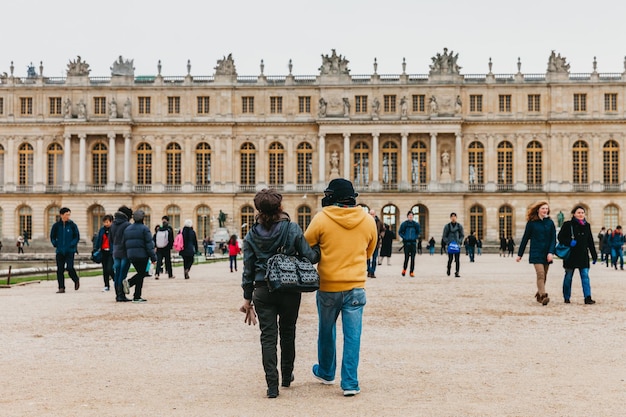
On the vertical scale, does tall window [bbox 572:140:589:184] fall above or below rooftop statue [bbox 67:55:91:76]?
below

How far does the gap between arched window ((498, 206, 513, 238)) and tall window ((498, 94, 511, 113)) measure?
7197 millimetres

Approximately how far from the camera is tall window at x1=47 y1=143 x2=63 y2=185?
61.2 meters

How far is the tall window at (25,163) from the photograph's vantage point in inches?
2410

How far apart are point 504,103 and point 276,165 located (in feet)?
57.8

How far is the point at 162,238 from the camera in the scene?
23.9m

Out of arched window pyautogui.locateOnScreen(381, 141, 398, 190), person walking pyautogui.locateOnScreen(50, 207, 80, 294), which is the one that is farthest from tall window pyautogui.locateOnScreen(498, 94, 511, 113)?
person walking pyautogui.locateOnScreen(50, 207, 80, 294)

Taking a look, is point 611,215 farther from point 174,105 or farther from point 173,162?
point 174,105

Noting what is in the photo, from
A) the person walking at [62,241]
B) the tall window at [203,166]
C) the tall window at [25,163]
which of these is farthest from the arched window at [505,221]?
the person walking at [62,241]

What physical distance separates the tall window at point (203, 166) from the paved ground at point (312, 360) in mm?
44546

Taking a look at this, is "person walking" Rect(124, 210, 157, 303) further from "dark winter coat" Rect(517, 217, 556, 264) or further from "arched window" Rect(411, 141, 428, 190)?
"arched window" Rect(411, 141, 428, 190)

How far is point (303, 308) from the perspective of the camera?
1541 cm

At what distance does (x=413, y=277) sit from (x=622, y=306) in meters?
9.82

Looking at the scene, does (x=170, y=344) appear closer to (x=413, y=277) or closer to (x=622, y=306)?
(x=622, y=306)

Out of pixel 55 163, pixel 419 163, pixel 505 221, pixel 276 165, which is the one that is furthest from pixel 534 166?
pixel 55 163
